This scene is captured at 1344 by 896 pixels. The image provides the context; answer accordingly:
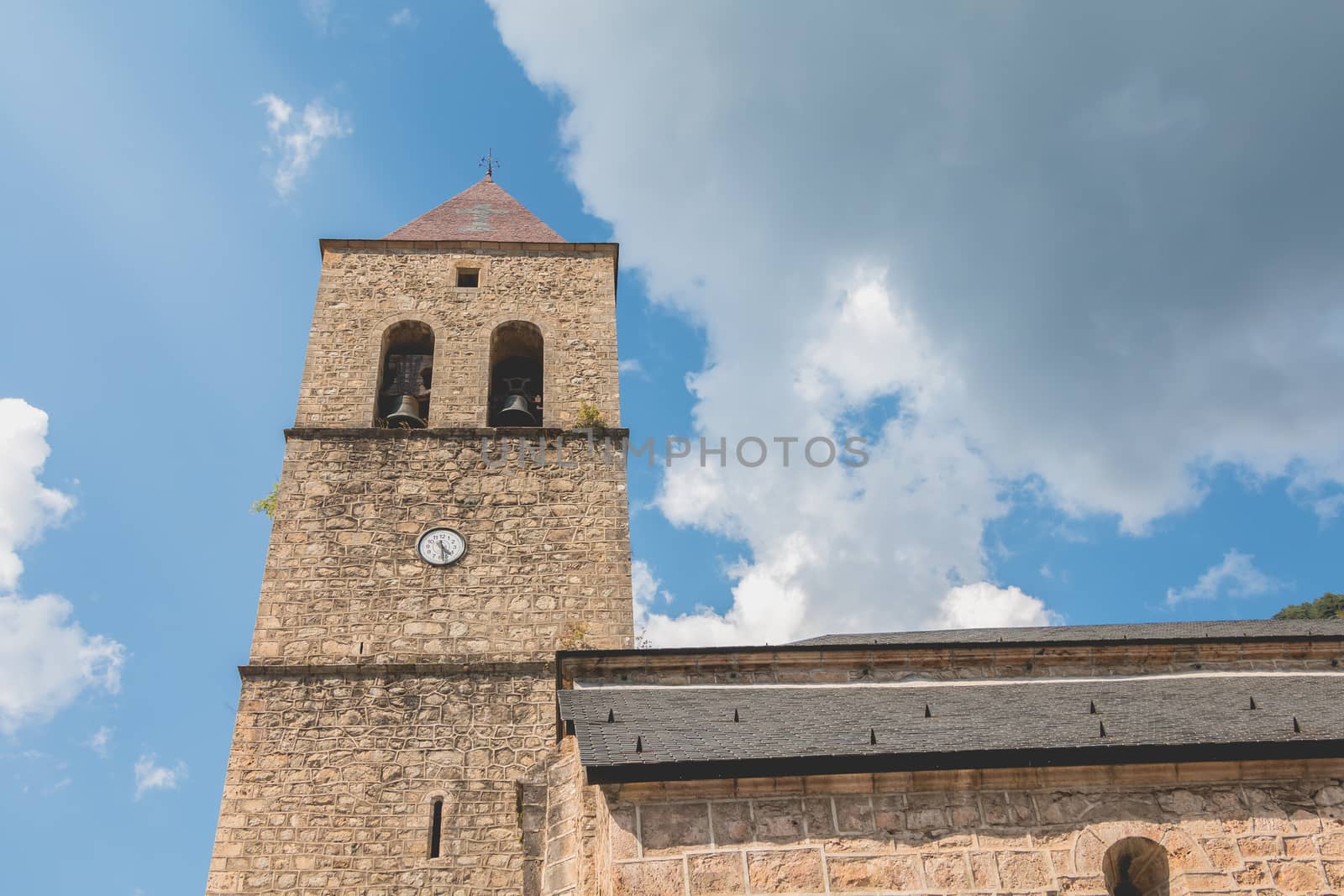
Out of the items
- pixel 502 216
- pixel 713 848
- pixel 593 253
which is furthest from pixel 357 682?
pixel 502 216

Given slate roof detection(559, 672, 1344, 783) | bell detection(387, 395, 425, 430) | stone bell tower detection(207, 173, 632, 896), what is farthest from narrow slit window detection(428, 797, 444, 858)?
bell detection(387, 395, 425, 430)

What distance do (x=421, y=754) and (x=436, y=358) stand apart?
5.71m

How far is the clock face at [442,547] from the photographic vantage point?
1292 centimetres

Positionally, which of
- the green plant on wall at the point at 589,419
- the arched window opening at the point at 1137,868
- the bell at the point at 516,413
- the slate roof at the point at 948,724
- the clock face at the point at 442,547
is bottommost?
the arched window opening at the point at 1137,868

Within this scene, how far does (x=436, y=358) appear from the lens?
15.0 m

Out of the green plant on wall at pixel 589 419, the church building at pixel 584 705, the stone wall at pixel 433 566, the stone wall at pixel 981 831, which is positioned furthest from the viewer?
the green plant on wall at pixel 589 419

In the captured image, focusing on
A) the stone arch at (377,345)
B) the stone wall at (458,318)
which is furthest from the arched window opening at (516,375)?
the stone arch at (377,345)

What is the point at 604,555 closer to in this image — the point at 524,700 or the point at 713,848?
the point at 524,700

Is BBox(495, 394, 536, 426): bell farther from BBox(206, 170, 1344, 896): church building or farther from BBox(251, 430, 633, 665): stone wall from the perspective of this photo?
BBox(251, 430, 633, 665): stone wall

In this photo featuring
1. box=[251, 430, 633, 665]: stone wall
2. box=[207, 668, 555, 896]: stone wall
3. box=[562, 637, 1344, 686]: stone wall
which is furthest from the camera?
box=[251, 430, 633, 665]: stone wall

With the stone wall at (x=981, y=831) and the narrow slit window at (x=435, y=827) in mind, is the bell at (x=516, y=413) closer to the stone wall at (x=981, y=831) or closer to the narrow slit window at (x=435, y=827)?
the narrow slit window at (x=435, y=827)

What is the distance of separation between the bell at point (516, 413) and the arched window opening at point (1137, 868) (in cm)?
922

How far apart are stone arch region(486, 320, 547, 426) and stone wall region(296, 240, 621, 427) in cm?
16

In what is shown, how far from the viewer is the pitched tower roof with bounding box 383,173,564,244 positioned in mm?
16938
